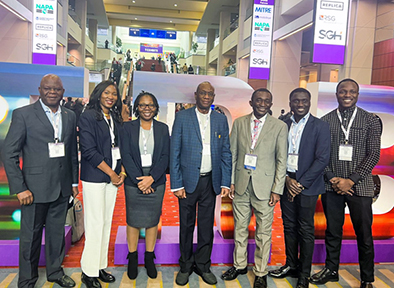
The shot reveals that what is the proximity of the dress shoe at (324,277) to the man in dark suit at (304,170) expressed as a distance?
8.2 inches

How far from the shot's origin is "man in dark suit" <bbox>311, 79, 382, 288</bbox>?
3.05 m

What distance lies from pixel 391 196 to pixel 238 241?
2.13 m

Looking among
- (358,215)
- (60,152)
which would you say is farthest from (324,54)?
(60,152)

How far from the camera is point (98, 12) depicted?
87.0 feet

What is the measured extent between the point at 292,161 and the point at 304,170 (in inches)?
5.5

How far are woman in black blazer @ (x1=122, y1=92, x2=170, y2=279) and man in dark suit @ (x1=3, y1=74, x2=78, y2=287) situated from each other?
1.75 feet

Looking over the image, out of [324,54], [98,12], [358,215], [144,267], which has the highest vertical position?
[98,12]

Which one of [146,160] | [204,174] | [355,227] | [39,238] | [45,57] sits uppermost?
[45,57]

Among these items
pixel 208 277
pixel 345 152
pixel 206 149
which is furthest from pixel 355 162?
pixel 208 277

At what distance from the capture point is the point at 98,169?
2820mm

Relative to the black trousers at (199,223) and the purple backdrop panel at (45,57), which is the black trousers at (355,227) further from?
the purple backdrop panel at (45,57)

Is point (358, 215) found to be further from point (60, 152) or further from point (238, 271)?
point (60, 152)

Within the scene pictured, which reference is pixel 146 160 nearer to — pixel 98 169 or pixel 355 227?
pixel 98 169

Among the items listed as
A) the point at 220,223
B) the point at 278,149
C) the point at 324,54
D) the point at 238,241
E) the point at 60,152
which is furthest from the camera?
the point at 324,54
